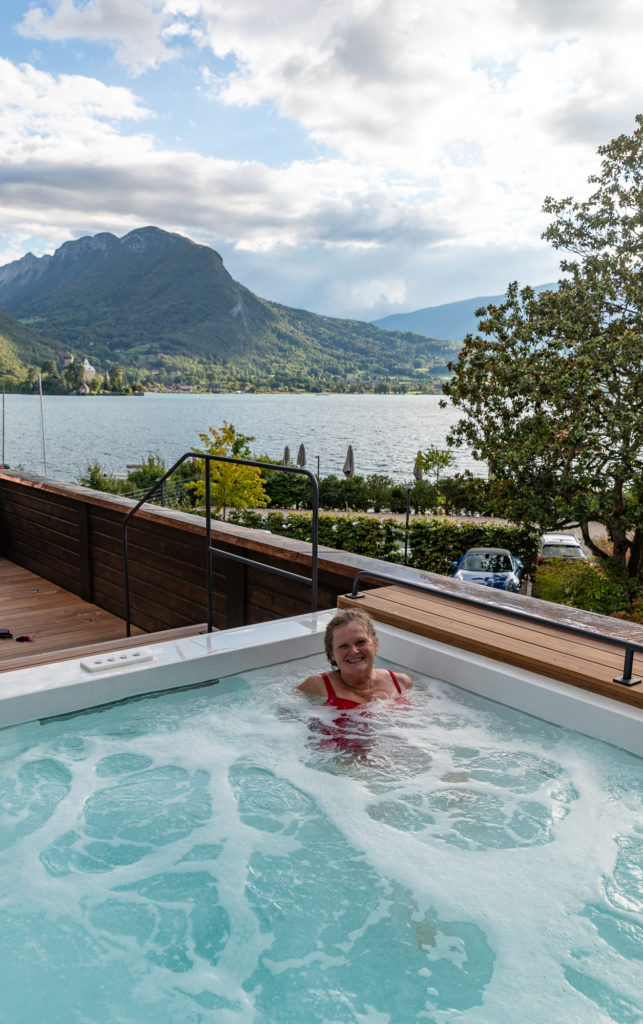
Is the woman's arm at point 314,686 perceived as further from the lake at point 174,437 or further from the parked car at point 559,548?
the lake at point 174,437

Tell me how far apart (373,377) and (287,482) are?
56.6 m

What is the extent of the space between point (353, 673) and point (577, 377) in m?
6.48

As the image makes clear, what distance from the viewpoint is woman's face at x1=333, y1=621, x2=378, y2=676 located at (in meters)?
2.10

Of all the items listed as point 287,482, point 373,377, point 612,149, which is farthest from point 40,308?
point 612,149

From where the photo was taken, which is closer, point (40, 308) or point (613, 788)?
point (613, 788)

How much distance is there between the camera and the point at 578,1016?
46.0 inches

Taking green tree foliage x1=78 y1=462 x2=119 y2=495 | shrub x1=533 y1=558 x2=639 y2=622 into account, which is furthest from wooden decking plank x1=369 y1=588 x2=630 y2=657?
green tree foliage x1=78 y1=462 x2=119 y2=495

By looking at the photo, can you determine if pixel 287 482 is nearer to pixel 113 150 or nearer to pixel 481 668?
pixel 481 668

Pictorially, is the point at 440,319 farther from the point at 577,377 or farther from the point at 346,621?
the point at 346,621

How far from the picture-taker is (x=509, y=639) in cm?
219

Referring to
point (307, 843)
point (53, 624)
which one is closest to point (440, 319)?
point (53, 624)

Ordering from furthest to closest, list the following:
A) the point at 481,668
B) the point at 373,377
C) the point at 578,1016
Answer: the point at 373,377, the point at 481,668, the point at 578,1016

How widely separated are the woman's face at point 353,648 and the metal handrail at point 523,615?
358 millimetres

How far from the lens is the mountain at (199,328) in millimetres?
67000
